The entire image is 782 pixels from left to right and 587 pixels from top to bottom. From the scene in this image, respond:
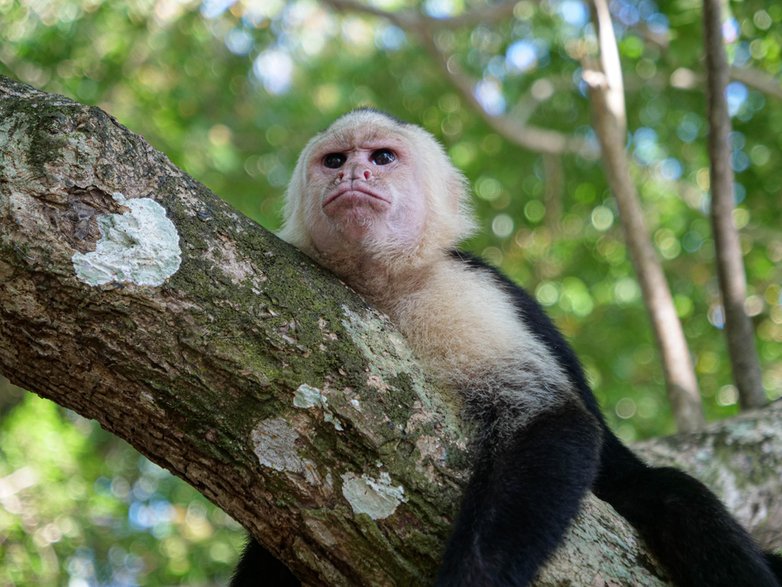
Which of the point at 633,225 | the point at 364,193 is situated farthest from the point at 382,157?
the point at 633,225

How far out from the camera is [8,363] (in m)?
1.98

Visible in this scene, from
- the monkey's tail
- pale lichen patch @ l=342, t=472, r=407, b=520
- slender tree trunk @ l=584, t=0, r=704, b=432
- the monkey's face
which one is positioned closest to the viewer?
pale lichen patch @ l=342, t=472, r=407, b=520

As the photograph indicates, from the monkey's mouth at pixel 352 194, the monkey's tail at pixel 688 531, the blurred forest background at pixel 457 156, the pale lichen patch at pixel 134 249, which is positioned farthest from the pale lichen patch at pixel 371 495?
the blurred forest background at pixel 457 156

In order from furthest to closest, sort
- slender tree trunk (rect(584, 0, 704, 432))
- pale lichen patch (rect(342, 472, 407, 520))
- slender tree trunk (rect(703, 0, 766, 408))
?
slender tree trunk (rect(584, 0, 704, 432))
slender tree trunk (rect(703, 0, 766, 408))
pale lichen patch (rect(342, 472, 407, 520))

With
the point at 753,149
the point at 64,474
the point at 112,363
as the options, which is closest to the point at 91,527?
the point at 64,474

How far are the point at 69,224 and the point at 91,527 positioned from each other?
4855mm

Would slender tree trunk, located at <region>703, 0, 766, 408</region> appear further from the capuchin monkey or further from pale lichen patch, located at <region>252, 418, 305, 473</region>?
pale lichen patch, located at <region>252, 418, 305, 473</region>

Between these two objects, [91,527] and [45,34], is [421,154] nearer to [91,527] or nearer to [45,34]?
[45,34]

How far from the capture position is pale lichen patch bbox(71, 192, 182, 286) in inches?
76.5

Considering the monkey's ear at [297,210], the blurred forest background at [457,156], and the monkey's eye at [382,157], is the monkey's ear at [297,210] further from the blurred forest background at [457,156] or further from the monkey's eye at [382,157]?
the blurred forest background at [457,156]

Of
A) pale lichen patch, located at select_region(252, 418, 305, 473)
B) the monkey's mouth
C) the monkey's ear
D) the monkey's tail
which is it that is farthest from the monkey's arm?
the monkey's ear

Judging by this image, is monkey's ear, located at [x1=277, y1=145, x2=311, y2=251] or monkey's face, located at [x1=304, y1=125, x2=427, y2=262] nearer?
monkey's face, located at [x1=304, y1=125, x2=427, y2=262]

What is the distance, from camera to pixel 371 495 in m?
2.05

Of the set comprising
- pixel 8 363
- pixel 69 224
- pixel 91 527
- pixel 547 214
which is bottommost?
pixel 91 527
